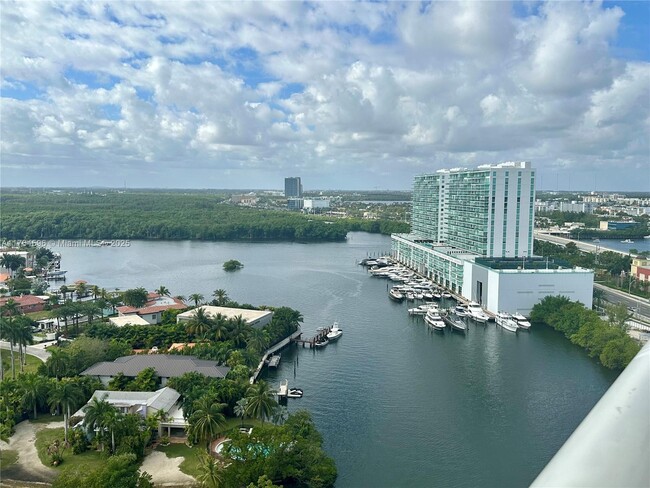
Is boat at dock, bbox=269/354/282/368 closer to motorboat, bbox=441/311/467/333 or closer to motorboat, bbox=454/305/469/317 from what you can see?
motorboat, bbox=441/311/467/333

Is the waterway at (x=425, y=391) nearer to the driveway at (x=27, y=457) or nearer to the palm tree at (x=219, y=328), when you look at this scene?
the palm tree at (x=219, y=328)

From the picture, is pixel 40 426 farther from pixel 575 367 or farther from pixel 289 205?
pixel 289 205

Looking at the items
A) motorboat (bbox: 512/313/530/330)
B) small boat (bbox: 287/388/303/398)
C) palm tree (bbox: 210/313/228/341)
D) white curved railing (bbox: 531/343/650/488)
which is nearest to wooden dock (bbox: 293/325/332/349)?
palm tree (bbox: 210/313/228/341)

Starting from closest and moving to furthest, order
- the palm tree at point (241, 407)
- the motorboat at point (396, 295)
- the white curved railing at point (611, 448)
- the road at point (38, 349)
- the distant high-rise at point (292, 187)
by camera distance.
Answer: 1. the white curved railing at point (611, 448)
2. the palm tree at point (241, 407)
3. the road at point (38, 349)
4. the motorboat at point (396, 295)
5. the distant high-rise at point (292, 187)

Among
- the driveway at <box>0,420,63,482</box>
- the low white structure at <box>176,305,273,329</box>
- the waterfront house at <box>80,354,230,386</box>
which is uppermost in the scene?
A: the low white structure at <box>176,305,273,329</box>

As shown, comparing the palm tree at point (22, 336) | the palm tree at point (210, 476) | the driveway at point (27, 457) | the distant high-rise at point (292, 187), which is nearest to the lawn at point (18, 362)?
the palm tree at point (22, 336)
